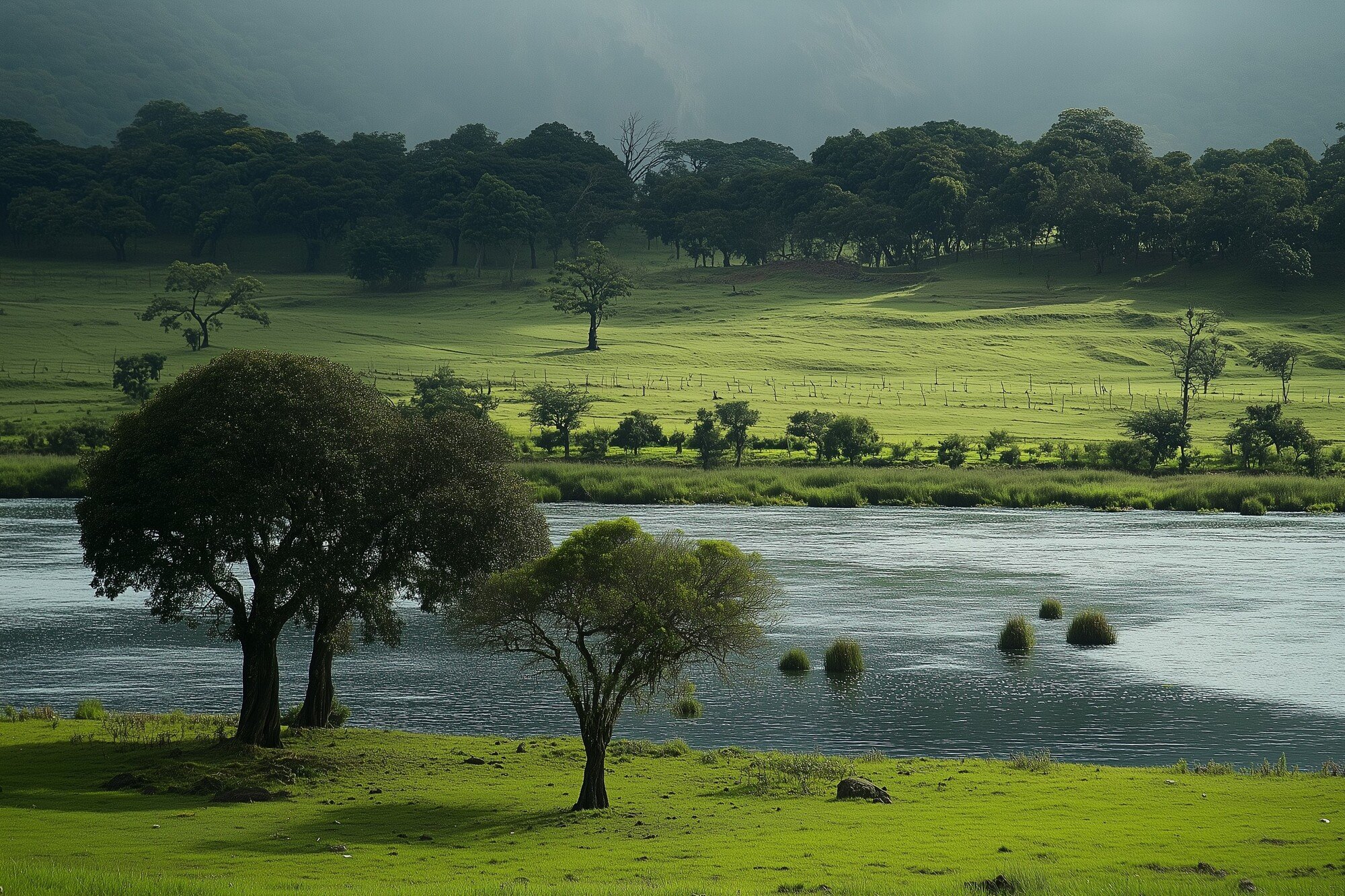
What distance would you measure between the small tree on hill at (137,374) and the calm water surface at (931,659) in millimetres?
29863

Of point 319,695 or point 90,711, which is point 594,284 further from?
point 319,695

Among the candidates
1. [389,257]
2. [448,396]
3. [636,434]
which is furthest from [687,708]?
[389,257]

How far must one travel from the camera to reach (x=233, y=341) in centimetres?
12431

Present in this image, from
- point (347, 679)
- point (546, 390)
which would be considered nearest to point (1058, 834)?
point (347, 679)

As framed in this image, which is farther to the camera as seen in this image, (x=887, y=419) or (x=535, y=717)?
(x=887, y=419)

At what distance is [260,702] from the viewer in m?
28.5

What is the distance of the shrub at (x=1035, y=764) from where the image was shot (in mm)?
28828

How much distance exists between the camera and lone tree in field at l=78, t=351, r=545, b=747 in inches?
1108

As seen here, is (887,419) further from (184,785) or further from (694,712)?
(184,785)

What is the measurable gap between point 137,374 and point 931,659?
73158mm

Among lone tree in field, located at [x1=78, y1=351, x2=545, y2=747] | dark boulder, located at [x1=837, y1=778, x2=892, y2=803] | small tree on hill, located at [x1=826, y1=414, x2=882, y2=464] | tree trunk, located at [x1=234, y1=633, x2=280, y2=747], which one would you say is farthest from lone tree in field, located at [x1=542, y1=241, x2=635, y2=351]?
dark boulder, located at [x1=837, y1=778, x2=892, y2=803]

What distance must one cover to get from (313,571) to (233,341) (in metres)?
102

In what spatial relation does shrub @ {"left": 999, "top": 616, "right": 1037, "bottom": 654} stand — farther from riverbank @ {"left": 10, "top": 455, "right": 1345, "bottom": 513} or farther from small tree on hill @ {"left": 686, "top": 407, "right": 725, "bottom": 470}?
small tree on hill @ {"left": 686, "top": 407, "right": 725, "bottom": 470}

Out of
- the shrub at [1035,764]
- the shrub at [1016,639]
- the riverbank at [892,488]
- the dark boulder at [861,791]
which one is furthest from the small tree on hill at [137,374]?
the dark boulder at [861,791]
